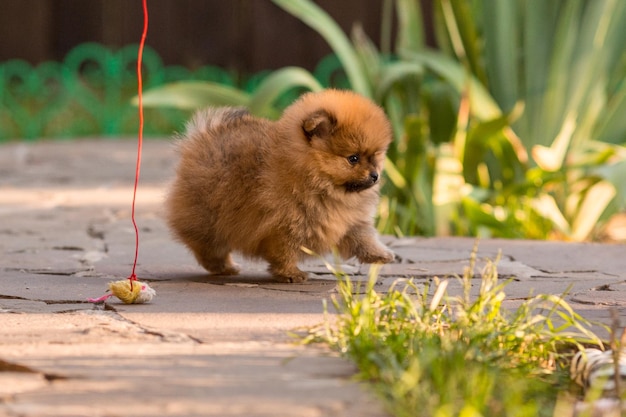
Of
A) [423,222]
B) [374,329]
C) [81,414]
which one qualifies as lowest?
[81,414]

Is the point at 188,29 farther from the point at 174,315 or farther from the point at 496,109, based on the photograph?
the point at 174,315

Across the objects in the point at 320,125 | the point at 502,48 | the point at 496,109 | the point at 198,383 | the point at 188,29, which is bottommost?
the point at 198,383

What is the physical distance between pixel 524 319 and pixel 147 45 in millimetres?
10245

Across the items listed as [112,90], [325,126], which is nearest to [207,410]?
[325,126]

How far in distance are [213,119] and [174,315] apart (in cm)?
109

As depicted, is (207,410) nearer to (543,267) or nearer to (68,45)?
(543,267)

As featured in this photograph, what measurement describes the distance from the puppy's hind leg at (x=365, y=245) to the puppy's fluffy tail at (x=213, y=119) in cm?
65

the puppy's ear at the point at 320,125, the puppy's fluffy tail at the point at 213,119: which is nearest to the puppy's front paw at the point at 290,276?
the puppy's ear at the point at 320,125

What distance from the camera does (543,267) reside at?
4344 millimetres

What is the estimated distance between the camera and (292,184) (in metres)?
3.78

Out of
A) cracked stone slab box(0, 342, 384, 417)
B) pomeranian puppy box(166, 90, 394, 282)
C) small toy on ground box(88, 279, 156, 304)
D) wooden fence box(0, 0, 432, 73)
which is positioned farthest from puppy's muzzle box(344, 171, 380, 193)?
wooden fence box(0, 0, 432, 73)

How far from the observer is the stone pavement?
2.40m

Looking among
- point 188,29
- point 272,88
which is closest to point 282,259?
point 272,88

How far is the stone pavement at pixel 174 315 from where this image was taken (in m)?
2.40
